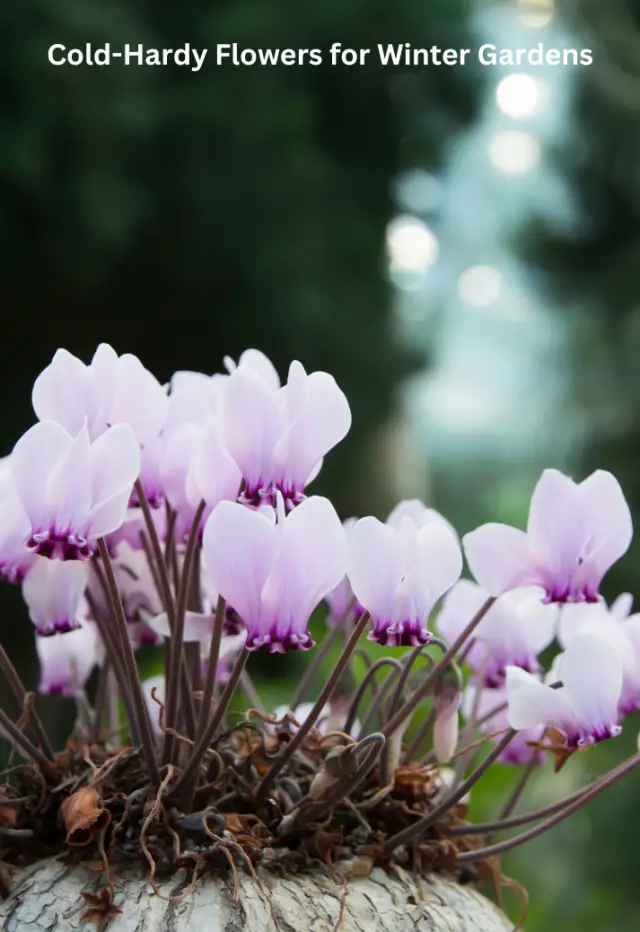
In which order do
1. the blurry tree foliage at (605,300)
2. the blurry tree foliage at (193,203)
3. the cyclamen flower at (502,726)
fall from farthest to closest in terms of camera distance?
the blurry tree foliage at (605,300)
the blurry tree foliage at (193,203)
the cyclamen flower at (502,726)

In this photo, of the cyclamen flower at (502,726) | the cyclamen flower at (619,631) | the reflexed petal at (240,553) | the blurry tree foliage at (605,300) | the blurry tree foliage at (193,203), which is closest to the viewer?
the reflexed petal at (240,553)

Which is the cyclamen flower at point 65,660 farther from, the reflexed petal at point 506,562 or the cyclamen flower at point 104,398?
the reflexed petal at point 506,562

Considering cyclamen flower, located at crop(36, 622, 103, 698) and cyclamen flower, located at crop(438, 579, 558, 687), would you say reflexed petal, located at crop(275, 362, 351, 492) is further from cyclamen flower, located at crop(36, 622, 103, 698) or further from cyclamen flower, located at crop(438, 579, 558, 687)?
cyclamen flower, located at crop(36, 622, 103, 698)

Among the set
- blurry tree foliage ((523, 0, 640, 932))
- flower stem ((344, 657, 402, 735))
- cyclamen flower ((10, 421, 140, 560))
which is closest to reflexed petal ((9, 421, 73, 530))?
cyclamen flower ((10, 421, 140, 560))

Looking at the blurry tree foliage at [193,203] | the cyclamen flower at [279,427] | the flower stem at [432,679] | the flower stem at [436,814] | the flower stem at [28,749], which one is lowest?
the flower stem at [436,814]

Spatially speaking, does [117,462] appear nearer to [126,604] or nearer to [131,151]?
[126,604]

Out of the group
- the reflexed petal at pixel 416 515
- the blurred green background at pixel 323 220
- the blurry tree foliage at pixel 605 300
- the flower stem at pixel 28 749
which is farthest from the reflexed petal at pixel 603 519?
the blurry tree foliage at pixel 605 300

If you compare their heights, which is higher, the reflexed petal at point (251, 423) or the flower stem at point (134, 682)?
the reflexed petal at point (251, 423)
